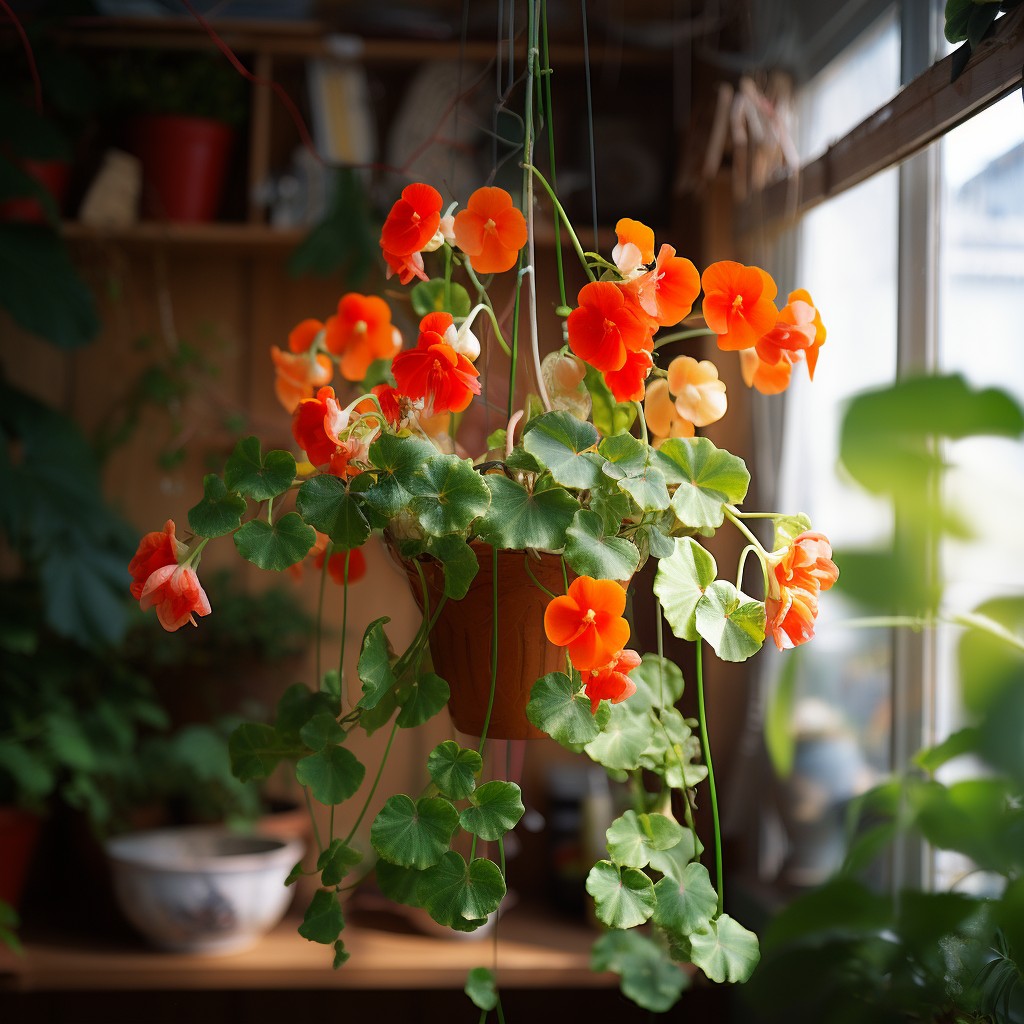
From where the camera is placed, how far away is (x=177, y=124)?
192 cm

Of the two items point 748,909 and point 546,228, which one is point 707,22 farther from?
point 748,909

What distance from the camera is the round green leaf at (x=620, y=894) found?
649 mm

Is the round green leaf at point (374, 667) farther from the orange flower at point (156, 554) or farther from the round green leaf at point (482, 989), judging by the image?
the round green leaf at point (482, 989)

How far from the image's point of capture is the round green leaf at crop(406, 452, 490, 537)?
2.11 feet

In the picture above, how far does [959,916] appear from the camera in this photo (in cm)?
64

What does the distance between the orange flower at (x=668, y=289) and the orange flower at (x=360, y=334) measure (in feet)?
0.84

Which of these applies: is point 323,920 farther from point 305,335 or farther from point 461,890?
point 305,335

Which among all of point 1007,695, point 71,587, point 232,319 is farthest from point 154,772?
point 1007,695

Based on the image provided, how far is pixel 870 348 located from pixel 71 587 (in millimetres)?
1236

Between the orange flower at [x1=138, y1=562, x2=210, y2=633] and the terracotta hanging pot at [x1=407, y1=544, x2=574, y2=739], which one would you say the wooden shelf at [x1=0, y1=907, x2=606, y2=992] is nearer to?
the terracotta hanging pot at [x1=407, y1=544, x2=574, y2=739]

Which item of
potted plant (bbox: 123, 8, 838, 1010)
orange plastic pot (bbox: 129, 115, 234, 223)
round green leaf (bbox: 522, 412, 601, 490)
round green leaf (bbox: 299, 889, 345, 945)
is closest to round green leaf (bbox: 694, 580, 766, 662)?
potted plant (bbox: 123, 8, 838, 1010)

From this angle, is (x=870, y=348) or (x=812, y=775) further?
(x=812, y=775)

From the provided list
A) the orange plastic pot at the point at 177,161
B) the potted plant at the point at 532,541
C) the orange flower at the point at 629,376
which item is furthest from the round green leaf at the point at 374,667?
the orange plastic pot at the point at 177,161

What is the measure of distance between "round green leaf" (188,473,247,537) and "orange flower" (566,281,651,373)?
237 millimetres
